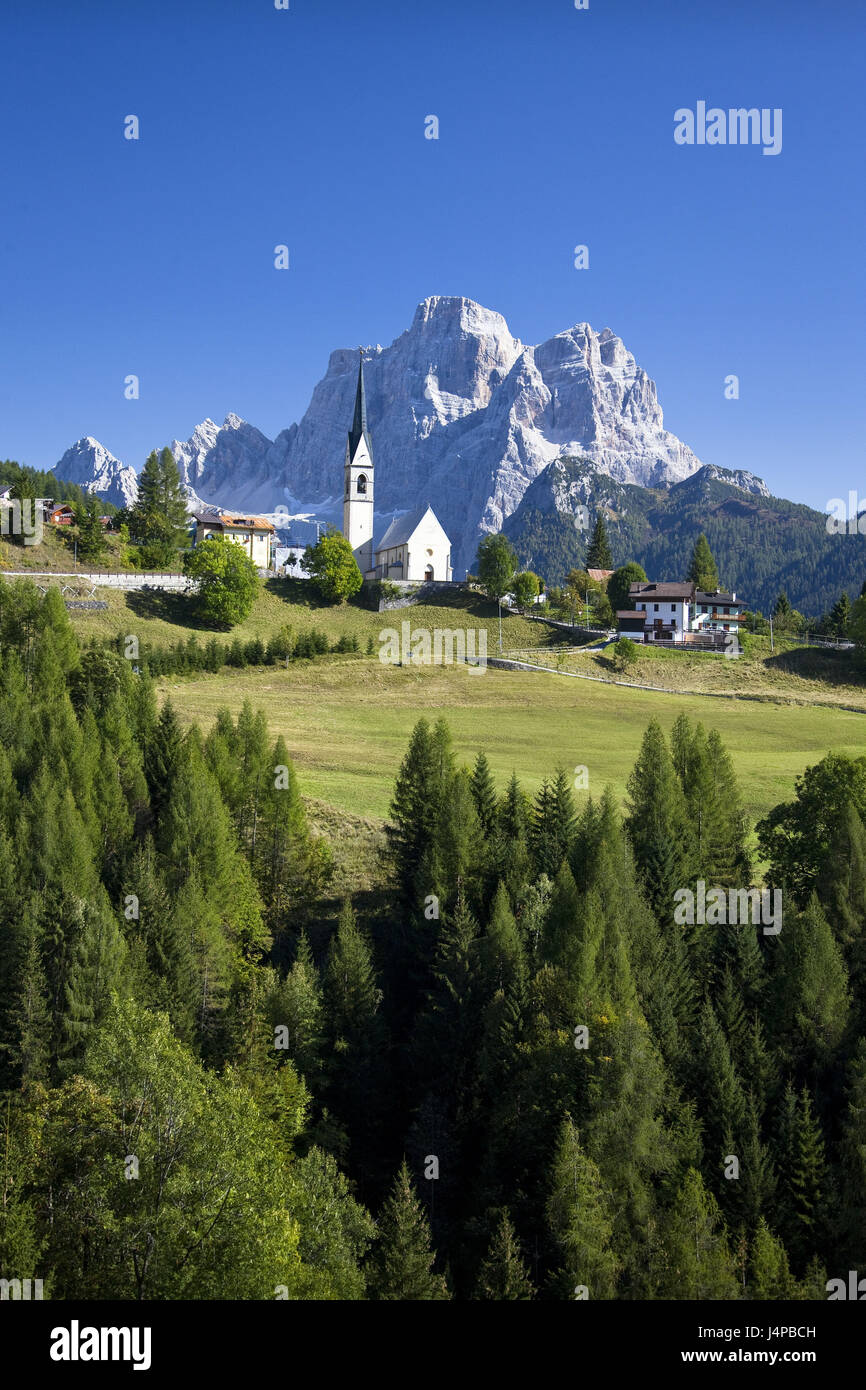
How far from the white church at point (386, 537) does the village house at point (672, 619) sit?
28618 mm

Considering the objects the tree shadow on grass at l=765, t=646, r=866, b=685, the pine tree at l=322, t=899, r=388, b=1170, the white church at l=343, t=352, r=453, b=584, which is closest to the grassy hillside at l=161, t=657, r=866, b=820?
the tree shadow on grass at l=765, t=646, r=866, b=685

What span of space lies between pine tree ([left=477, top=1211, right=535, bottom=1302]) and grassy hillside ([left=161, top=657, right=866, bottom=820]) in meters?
26.8

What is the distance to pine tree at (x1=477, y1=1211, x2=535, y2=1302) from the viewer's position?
972 inches

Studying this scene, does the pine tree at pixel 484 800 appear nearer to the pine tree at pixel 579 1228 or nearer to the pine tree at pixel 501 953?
the pine tree at pixel 501 953

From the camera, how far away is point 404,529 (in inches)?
5226

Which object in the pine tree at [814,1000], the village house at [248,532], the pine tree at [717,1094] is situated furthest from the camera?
the village house at [248,532]

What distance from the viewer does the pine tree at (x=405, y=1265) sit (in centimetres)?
2398

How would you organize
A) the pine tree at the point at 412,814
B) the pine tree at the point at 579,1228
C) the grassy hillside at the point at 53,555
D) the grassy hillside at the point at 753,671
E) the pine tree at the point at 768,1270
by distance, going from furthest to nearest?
the grassy hillside at the point at 53,555 < the grassy hillside at the point at 753,671 < the pine tree at the point at 412,814 < the pine tree at the point at 768,1270 < the pine tree at the point at 579,1228

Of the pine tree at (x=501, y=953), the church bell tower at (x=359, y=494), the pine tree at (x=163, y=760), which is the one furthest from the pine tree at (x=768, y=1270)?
the church bell tower at (x=359, y=494)

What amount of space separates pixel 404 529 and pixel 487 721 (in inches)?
2509

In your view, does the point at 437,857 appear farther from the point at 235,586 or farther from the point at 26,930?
the point at 235,586

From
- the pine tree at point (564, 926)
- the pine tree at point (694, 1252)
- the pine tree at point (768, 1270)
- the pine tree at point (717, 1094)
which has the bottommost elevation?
the pine tree at point (768, 1270)

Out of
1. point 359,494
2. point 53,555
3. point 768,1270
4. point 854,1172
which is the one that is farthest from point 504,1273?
point 359,494

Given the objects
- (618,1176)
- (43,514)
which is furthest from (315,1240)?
(43,514)
